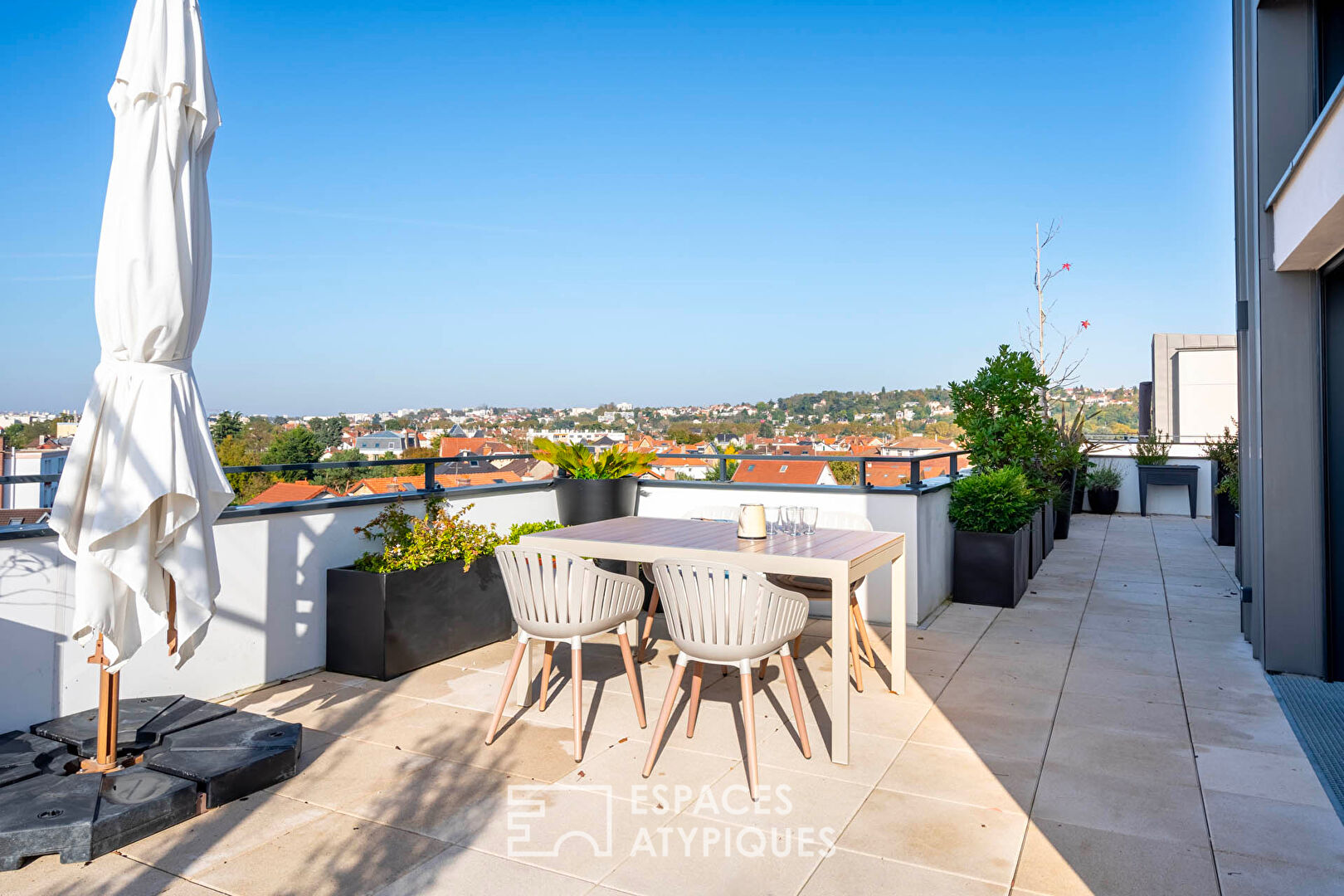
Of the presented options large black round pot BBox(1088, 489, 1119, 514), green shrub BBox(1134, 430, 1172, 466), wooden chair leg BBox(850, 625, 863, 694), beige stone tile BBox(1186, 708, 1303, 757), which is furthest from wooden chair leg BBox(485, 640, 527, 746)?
green shrub BBox(1134, 430, 1172, 466)

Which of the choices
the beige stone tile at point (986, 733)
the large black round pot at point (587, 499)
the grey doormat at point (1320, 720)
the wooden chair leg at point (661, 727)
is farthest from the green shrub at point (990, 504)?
the wooden chair leg at point (661, 727)

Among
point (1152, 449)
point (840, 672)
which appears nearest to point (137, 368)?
point (840, 672)

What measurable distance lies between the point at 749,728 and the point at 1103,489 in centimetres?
1136

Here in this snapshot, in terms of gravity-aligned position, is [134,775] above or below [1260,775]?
above

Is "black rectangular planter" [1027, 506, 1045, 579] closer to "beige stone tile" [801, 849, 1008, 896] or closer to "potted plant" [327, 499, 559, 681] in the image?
"potted plant" [327, 499, 559, 681]

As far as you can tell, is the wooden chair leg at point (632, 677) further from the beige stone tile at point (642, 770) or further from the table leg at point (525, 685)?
the table leg at point (525, 685)

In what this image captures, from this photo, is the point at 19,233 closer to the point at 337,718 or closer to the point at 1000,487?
the point at 337,718

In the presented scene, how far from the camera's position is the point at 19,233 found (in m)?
11.4

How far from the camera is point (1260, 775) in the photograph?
2719 millimetres

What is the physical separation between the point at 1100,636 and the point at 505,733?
365 centimetres

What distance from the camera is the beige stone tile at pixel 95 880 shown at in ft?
6.51

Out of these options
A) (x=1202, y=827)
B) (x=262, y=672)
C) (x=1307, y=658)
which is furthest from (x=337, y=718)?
(x=1307, y=658)

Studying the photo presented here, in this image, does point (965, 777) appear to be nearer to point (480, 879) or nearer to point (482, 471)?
point (480, 879)

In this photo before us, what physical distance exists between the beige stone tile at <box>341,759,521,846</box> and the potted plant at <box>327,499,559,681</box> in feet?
3.88
